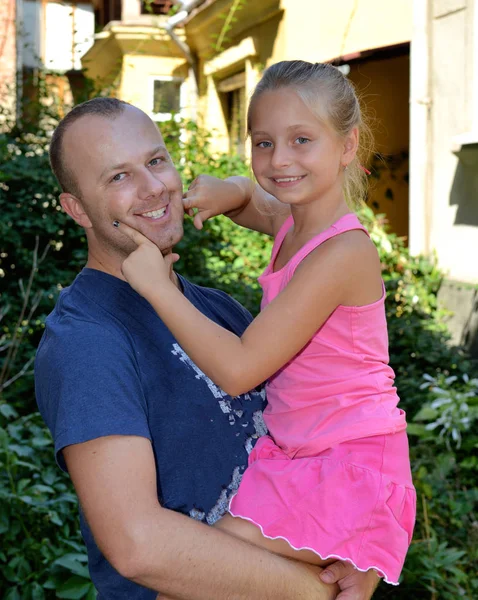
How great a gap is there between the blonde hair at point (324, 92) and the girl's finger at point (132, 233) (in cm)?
47

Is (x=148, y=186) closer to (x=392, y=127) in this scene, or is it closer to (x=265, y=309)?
(x=265, y=309)

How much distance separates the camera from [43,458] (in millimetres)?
4512

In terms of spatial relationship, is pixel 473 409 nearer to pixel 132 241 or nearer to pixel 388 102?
pixel 132 241

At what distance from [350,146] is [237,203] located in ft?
1.44

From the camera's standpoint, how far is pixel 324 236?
2.24 meters

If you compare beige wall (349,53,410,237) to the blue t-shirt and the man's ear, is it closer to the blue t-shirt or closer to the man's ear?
the man's ear

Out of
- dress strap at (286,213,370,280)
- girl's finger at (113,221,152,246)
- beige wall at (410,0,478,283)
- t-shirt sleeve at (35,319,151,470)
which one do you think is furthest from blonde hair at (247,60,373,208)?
beige wall at (410,0,478,283)

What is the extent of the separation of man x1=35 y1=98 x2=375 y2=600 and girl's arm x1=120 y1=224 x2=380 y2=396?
0.40ft

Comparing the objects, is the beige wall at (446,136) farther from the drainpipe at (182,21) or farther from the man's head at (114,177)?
the man's head at (114,177)

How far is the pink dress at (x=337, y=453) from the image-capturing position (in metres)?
2.07

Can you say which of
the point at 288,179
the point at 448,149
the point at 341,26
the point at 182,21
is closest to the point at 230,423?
the point at 288,179

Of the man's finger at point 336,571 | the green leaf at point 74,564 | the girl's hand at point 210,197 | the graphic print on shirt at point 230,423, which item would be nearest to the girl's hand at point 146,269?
the graphic print on shirt at point 230,423

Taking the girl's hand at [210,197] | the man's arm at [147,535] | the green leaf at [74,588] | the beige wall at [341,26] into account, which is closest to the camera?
the man's arm at [147,535]

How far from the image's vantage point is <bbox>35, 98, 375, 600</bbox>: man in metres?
1.82
